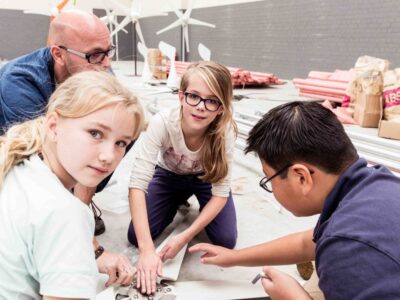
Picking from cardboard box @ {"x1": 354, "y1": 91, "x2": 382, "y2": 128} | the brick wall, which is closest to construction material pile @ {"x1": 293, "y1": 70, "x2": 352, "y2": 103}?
cardboard box @ {"x1": 354, "y1": 91, "x2": 382, "y2": 128}

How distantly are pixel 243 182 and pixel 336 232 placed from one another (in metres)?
1.50

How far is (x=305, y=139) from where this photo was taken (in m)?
0.79

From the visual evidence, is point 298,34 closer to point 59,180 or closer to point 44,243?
point 59,180

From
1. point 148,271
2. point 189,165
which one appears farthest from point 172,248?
point 189,165

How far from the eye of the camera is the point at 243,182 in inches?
84.0

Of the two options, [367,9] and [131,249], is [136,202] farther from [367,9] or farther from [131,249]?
[367,9]

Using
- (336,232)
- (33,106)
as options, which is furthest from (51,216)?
(33,106)

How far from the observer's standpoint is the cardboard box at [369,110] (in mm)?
2891

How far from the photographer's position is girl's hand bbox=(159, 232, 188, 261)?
1.29m

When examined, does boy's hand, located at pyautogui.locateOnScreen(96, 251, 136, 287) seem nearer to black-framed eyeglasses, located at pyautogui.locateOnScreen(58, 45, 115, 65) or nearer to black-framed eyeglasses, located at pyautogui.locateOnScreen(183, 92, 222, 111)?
black-framed eyeglasses, located at pyautogui.locateOnScreen(183, 92, 222, 111)

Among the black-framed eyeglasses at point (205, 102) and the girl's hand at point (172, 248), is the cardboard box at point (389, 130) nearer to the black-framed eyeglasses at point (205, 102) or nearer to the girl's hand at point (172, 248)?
the black-framed eyeglasses at point (205, 102)

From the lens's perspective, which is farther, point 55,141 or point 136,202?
point 136,202

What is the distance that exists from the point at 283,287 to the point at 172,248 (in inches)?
20.3

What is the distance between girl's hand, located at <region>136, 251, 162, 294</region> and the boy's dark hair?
580 mm
